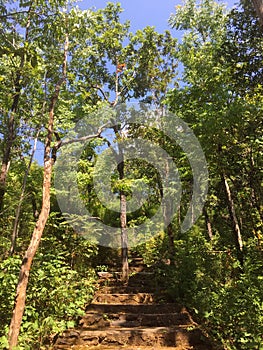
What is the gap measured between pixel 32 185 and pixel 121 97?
5429mm

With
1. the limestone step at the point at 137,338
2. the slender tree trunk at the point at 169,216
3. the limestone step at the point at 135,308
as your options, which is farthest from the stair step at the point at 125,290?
the limestone step at the point at 137,338

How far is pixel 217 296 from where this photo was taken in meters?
5.72

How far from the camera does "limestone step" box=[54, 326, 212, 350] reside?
596cm

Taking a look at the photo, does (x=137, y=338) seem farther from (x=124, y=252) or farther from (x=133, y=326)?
(x=124, y=252)

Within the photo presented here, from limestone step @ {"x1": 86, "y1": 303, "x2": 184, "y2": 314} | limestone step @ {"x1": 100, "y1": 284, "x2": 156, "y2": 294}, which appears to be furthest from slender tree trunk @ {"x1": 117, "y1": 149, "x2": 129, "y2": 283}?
limestone step @ {"x1": 86, "y1": 303, "x2": 184, "y2": 314}

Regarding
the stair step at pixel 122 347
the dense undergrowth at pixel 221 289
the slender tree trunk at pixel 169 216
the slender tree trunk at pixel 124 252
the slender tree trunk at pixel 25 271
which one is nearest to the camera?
the slender tree trunk at pixel 25 271

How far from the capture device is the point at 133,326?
6949 millimetres

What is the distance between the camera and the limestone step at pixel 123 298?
8.84 m

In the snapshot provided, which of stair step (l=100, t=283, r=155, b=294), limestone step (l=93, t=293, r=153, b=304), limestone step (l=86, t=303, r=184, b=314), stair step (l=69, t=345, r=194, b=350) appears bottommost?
stair step (l=69, t=345, r=194, b=350)

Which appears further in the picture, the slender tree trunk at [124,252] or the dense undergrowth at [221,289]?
the slender tree trunk at [124,252]

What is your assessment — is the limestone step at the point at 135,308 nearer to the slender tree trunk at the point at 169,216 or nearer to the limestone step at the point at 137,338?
the limestone step at the point at 137,338

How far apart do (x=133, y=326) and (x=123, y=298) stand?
2.03 m

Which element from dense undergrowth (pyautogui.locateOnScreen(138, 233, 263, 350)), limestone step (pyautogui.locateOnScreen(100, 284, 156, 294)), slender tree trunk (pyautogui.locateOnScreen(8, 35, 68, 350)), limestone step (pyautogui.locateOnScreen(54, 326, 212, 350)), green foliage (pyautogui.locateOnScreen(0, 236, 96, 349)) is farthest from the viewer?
limestone step (pyautogui.locateOnScreen(100, 284, 156, 294))

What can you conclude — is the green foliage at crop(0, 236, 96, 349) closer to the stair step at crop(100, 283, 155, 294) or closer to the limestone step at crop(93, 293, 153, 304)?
the limestone step at crop(93, 293, 153, 304)
